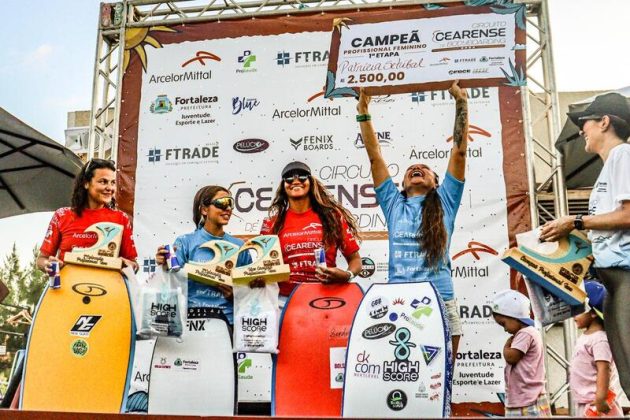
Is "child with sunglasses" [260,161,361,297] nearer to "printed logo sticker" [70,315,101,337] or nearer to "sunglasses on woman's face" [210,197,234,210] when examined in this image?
"sunglasses on woman's face" [210,197,234,210]

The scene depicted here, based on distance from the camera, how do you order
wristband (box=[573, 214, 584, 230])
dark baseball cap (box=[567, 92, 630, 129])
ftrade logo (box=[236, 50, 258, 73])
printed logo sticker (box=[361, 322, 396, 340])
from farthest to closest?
1. ftrade logo (box=[236, 50, 258, 73])
2. printed logo sticker (box=[361, 322, 396, 340])
3. dark baseball cap (box=[567, 92, 630, 129])
4. wristband (box=[573, 214, 584, 230])

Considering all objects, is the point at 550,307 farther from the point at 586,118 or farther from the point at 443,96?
the point at 443,96

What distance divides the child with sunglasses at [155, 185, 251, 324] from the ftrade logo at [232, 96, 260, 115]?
2.01 m

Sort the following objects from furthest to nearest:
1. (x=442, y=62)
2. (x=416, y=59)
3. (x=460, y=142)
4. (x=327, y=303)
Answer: (x=416, y=59) → (x=442, y=62) → (x=460, y=142) → (x=327, y=303)

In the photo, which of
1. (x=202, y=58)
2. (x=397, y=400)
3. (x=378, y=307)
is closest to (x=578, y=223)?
(x=378, y=307)

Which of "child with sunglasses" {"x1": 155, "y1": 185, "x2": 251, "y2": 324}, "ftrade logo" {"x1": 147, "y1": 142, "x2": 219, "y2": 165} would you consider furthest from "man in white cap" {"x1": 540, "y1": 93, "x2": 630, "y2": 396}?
"ftrade logo" {"x1": 147, "y1": 142, "x2": 219, "y2": 165}

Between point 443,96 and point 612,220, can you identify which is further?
point 443,96

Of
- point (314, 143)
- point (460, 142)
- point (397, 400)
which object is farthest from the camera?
point (314, 143)

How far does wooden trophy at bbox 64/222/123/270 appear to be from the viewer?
9.58ft

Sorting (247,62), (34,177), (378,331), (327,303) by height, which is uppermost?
(247,62)

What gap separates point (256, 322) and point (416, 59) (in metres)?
1.74

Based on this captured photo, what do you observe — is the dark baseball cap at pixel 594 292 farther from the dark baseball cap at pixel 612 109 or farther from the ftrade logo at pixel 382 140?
the ftrade logo at pixel 382 140

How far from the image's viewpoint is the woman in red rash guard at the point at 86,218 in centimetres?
318

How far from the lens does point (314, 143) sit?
507 cm
